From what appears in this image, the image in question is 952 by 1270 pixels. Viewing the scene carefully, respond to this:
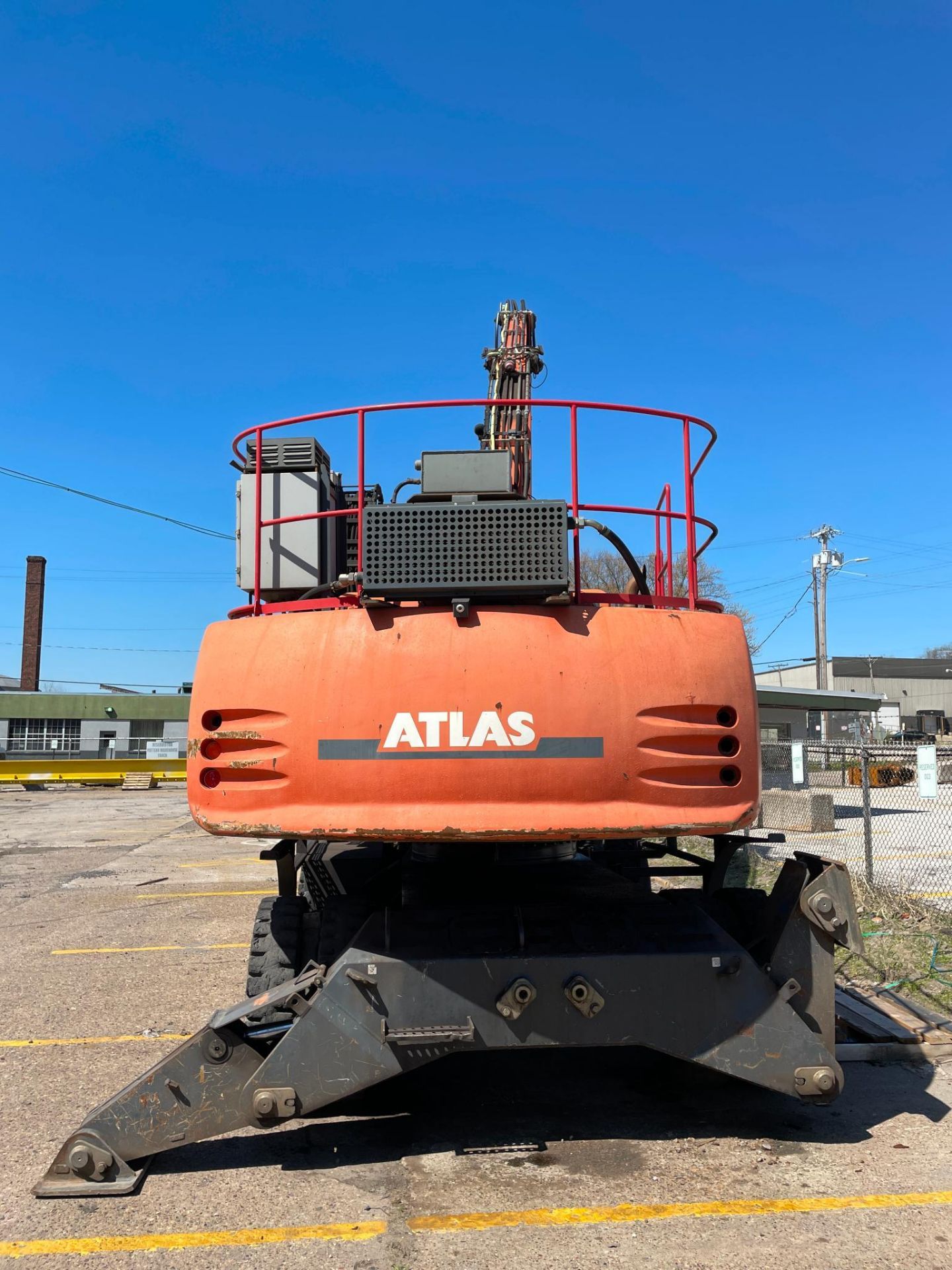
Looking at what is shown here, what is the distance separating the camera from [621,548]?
4312 mm

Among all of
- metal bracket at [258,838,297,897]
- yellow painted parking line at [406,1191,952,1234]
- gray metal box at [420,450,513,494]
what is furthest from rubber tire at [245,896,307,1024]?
gray metal box at [420,450,513,494]

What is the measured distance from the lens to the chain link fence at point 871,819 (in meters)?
9.35

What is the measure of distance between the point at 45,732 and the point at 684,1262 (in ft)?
137

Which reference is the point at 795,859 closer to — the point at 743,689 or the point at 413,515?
the point at 743,689

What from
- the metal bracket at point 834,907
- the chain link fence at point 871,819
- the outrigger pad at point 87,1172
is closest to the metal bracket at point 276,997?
the outrigger pad at point 87,1172

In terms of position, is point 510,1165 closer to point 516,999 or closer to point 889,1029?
point 516,999

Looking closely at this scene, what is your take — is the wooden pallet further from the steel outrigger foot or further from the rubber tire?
the rubber tire

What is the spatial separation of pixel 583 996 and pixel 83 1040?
3491 mm

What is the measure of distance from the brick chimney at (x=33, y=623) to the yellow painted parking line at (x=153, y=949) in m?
43.0

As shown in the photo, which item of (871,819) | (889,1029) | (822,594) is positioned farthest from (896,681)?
(889,1029)

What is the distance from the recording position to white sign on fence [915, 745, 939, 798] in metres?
8.22

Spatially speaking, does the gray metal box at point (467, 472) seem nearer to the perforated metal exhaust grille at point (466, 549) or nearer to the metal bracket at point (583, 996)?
the perforated metal exhaust grille at point (466, 549)

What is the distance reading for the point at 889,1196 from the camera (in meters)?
3.57

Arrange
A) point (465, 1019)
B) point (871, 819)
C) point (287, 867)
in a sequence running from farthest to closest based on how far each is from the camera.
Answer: point (871, 819) → point (287, 867) → point (465, 1019)
